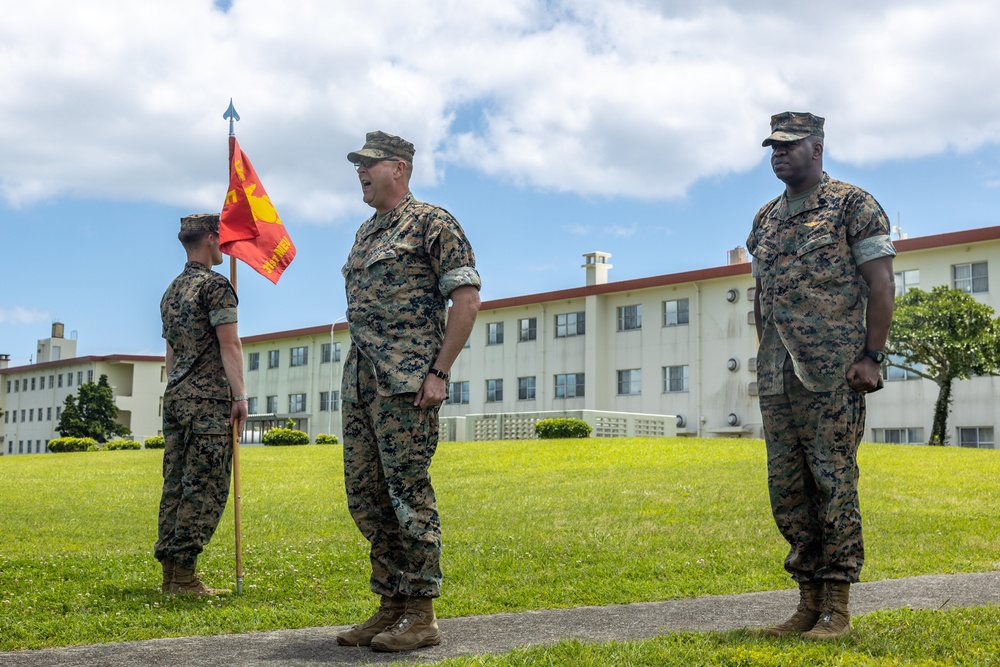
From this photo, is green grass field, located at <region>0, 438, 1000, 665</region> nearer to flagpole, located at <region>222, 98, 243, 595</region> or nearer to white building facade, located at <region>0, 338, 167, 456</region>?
flagpole, located at <region>222, 98, 243, 595</region>

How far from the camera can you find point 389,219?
5984 millimetres

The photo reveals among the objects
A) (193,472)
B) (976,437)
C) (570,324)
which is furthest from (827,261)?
(570,324)

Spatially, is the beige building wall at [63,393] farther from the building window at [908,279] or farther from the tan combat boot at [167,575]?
the tan combat boot at [167,575]

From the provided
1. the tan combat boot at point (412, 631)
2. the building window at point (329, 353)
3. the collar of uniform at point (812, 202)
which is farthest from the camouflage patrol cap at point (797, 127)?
the building window at point (329, 353)

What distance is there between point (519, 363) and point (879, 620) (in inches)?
1812

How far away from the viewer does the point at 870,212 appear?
5.53m

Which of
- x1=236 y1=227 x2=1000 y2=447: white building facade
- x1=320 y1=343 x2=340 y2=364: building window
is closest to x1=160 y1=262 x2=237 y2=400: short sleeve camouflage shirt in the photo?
x1=236 y1=227 x2=1000 y2=447: white building facade

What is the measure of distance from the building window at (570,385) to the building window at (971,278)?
55.5 ft

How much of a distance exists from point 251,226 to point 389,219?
2649 millimetres

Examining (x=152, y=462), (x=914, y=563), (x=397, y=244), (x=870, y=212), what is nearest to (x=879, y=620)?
(x=870, y=212)

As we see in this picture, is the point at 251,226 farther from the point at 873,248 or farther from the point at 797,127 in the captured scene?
the point at 873,248

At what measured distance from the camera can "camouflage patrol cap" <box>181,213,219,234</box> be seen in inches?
307

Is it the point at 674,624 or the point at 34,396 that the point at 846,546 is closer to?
the point at 674,624

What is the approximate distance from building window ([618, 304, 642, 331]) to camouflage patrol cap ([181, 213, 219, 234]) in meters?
40.5
